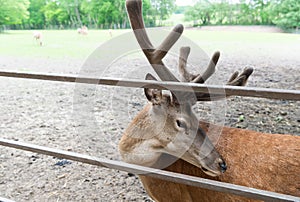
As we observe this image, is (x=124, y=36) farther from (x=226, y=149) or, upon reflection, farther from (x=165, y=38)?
(x=226, y=149)

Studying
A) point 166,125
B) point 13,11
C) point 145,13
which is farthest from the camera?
point 13,11

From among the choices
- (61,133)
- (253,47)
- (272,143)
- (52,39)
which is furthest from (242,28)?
(272,143)

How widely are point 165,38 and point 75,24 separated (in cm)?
1822

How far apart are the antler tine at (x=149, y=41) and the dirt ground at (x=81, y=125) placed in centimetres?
40

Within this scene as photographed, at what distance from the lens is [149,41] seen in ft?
5.94

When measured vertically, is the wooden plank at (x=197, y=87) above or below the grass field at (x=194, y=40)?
above

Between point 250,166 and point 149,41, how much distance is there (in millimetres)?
899

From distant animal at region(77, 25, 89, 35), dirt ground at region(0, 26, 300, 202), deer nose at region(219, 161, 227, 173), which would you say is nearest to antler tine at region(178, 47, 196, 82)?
dirt ground at region(0, 26, 300, 202)

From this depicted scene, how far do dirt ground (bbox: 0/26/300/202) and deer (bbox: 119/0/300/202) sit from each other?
0.42 metres

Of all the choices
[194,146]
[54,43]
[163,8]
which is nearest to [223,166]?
[194,146]

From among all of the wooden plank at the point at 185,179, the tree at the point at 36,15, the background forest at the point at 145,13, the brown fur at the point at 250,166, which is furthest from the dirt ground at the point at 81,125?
the tree at the point at 36,15

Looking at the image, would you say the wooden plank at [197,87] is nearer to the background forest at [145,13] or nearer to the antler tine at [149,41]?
the antler tine at [149,41]

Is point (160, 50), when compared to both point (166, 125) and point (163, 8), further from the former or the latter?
point (163, 8)

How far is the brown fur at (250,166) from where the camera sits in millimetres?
1825
